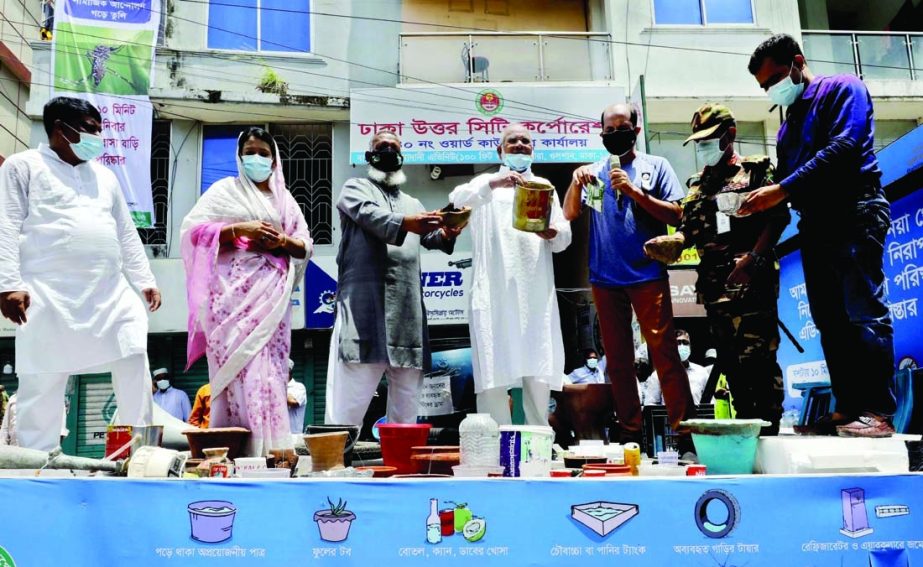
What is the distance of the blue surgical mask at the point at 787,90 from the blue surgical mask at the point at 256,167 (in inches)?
95.0

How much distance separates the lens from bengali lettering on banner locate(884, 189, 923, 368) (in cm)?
502

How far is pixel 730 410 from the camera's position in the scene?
16.3ft

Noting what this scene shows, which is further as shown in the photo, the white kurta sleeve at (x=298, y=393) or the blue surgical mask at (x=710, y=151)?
the white kurta sleeve at (x=298, y=393)

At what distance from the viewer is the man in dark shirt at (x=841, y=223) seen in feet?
9.16

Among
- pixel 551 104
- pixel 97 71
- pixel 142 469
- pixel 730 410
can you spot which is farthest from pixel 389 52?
→ pixel 142 469

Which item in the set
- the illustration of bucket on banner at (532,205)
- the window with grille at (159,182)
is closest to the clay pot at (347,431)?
the illustration of bucket on banner at (532,205)

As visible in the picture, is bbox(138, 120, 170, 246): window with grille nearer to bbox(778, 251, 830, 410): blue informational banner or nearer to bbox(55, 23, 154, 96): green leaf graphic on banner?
bbox(55, 23, 154, 96): green leaf graphic on banner

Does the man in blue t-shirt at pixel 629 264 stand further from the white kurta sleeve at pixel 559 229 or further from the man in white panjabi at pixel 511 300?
the man in white panjabi at pixel 511 300

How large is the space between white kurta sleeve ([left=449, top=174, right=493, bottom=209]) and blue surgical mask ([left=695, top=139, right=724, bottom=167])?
3.56ft

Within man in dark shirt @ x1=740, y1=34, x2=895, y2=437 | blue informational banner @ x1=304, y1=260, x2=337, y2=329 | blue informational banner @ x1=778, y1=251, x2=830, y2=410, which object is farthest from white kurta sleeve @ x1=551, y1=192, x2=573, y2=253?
blue informational banner @ x1=304, y1=260, x2=337, y2=329

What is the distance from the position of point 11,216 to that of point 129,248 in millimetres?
575

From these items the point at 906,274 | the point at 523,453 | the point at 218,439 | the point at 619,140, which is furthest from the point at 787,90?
the point at 218,439

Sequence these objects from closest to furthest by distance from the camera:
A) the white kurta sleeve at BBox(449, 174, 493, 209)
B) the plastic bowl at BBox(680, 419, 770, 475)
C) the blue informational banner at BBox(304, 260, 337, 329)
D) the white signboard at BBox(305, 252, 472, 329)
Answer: the plastic bowl at BBox(680, 419, 770, 475) < the white kurta sleeve at BBox(449, 174, 493, 209) < the white signboard at BBox(305, 252, 472, 329) < the blue informational banner at BBox(304, 260, 337, 329)

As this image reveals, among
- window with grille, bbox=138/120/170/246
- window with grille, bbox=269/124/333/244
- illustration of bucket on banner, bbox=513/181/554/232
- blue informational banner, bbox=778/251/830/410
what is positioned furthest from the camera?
window with grille, bbox=269/124/333/244
